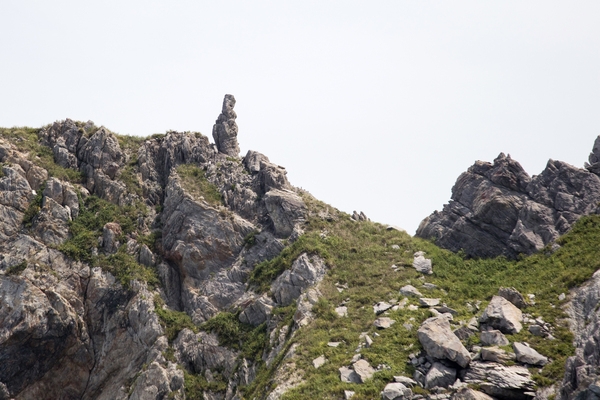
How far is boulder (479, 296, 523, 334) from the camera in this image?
2733 centimetres

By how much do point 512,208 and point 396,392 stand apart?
23.0 m

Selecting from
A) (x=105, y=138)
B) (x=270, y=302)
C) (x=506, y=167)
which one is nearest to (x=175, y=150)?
(x=105, y=138)

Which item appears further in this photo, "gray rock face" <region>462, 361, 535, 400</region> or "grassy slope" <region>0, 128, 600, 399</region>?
"grassy slope" <region>0, 128, 600, 399</region>

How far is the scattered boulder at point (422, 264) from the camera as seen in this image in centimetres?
3845

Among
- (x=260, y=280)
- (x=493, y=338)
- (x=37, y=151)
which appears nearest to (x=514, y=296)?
(x=493, y=338)

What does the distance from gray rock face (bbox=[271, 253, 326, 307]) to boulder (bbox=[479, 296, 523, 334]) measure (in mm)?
13089

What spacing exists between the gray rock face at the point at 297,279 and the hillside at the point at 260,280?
0.12 m

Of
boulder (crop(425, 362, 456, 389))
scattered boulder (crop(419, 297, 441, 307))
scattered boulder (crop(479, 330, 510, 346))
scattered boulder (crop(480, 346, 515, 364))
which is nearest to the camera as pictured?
boulder (crop(425, 362, 456, 389))

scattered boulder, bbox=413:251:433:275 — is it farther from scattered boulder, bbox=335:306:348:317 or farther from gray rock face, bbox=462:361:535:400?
gray rock face, bbox=462:361:535:400

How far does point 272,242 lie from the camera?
42562 mm

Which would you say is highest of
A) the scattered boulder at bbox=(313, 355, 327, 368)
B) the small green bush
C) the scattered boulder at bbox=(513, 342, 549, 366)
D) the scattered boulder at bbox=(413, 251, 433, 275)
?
the scattered boulder at bbox=(413, 251, 433, 275)

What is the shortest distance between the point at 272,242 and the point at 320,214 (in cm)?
582

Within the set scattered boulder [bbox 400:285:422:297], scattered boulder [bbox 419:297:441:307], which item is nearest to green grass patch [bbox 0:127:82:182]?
scattered boulder [bbox 400:285:422:297]

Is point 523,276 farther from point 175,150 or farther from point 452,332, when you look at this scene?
point 175,150
